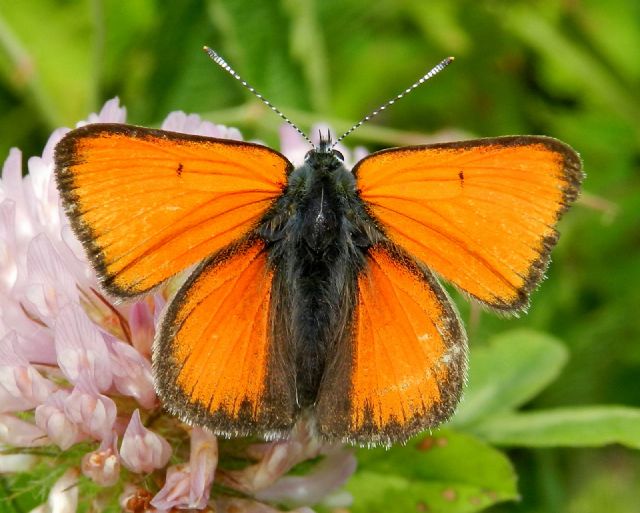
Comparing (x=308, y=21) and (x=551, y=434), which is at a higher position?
(x=308, y=21)

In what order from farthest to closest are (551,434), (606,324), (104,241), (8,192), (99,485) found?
(606,324) → (551,434) → (8,192) → (99,485) → (104,241)

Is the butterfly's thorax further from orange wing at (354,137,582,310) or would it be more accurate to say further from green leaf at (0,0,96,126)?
green leaf at (0,0,96,126)

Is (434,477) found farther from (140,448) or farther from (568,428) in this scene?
(140,448)

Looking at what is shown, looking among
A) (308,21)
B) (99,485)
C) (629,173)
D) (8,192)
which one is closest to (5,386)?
(99,485)

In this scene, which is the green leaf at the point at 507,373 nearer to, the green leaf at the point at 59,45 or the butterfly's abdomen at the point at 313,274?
the butterfly's abdomen at the point at 313,274

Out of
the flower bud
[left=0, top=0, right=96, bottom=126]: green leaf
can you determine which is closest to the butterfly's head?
the flower bud

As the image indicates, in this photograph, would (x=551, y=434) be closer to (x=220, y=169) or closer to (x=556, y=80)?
(x=220, y=169)

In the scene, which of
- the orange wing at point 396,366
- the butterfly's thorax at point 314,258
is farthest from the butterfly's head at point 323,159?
the orange wing at point 396,366
